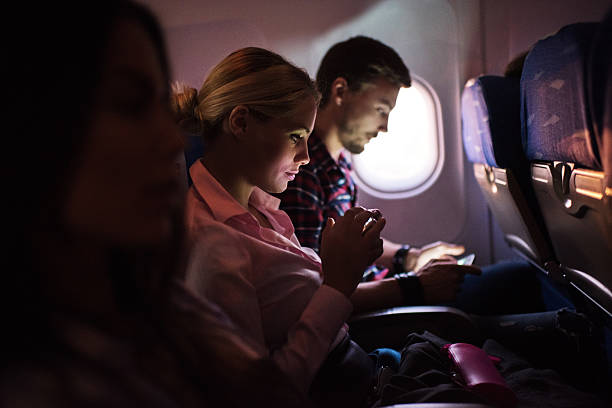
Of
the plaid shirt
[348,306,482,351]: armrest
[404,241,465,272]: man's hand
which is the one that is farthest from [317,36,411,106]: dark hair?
[348,306,482,351]: armrest

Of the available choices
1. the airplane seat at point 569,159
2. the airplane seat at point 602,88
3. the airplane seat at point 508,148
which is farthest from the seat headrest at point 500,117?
the airplane seat at point 602,88

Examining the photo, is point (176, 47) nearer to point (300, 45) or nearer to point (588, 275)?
point (300, 45)

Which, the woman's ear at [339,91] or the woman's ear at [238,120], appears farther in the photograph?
the woman's ear at [339,91]

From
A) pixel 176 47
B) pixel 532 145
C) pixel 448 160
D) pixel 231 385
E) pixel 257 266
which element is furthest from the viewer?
pixel 448 160

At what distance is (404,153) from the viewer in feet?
8.91

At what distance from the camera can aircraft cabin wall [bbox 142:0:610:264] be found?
2.51m

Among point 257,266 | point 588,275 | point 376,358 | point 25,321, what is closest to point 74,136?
point 25,321

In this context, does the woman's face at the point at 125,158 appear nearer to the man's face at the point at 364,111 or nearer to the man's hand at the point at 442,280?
the man's hand at the point at 442,280

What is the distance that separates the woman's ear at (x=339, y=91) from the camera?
227 centimetres

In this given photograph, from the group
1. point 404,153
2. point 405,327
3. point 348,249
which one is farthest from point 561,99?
point 404,153

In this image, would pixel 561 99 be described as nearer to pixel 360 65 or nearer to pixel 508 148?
pixel 508 148

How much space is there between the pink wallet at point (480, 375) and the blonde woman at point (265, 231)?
0.22 meters

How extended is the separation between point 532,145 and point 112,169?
122cm

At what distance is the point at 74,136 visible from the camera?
521 millimetres
